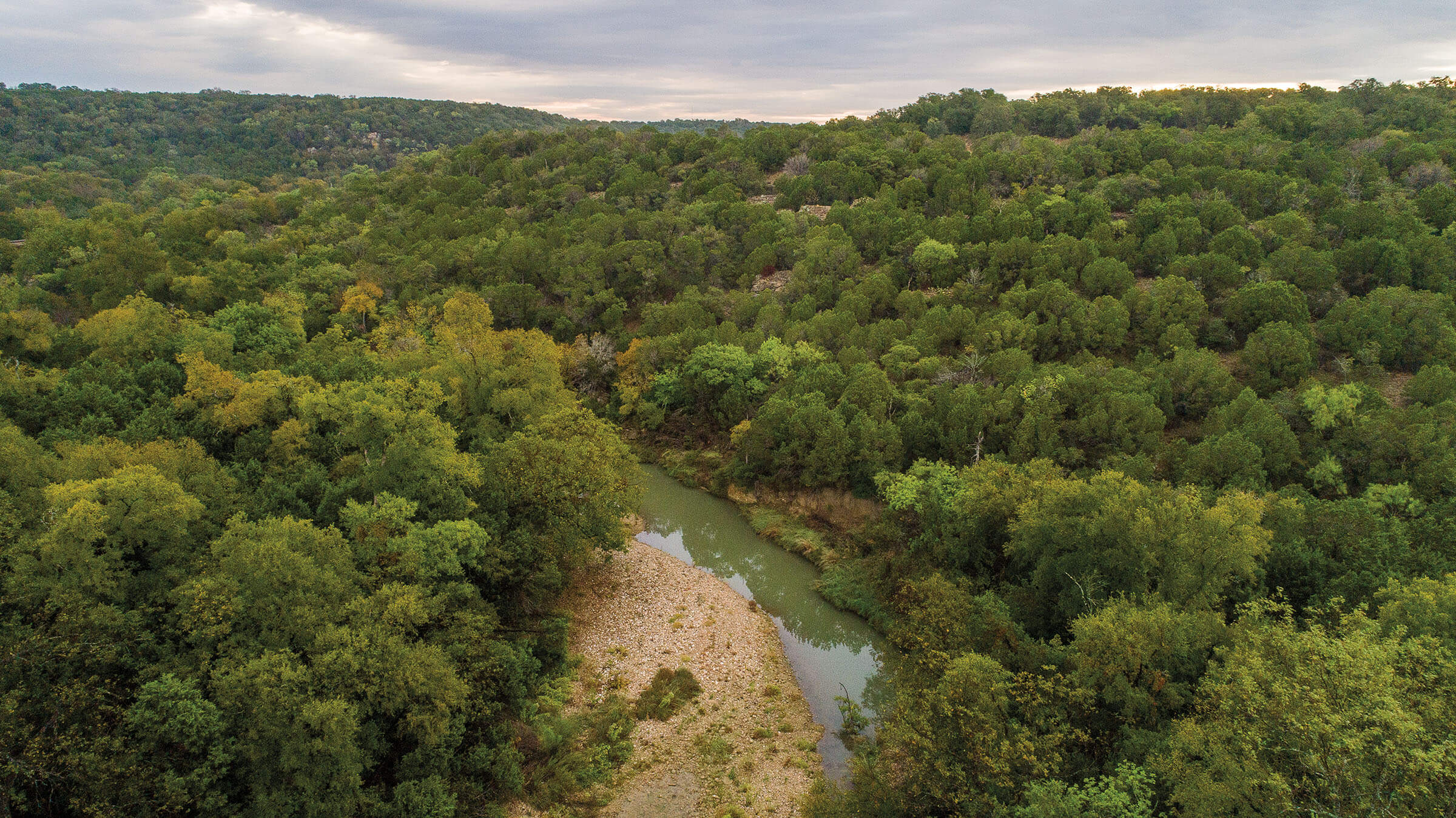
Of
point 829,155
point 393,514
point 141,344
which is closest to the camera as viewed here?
point 393,514

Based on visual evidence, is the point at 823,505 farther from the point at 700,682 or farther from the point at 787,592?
the point at 700,682

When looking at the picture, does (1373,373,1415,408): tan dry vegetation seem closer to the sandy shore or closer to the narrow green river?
the narrow green river

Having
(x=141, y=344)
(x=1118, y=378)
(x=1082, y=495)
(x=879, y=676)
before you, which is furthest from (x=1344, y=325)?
(x=141, y=344)

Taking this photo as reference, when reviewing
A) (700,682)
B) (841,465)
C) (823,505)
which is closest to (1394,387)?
(841,465)

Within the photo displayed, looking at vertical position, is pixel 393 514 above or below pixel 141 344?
below

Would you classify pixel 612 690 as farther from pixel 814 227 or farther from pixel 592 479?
pixel 814 227

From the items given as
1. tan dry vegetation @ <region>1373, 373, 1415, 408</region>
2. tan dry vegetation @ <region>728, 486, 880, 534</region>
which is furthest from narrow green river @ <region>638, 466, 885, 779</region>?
tan dry vegetation @ <region>1373, 373, 1415, 408</region>

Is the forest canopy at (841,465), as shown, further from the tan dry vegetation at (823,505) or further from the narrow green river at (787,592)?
the narrow green river at (787,592)
